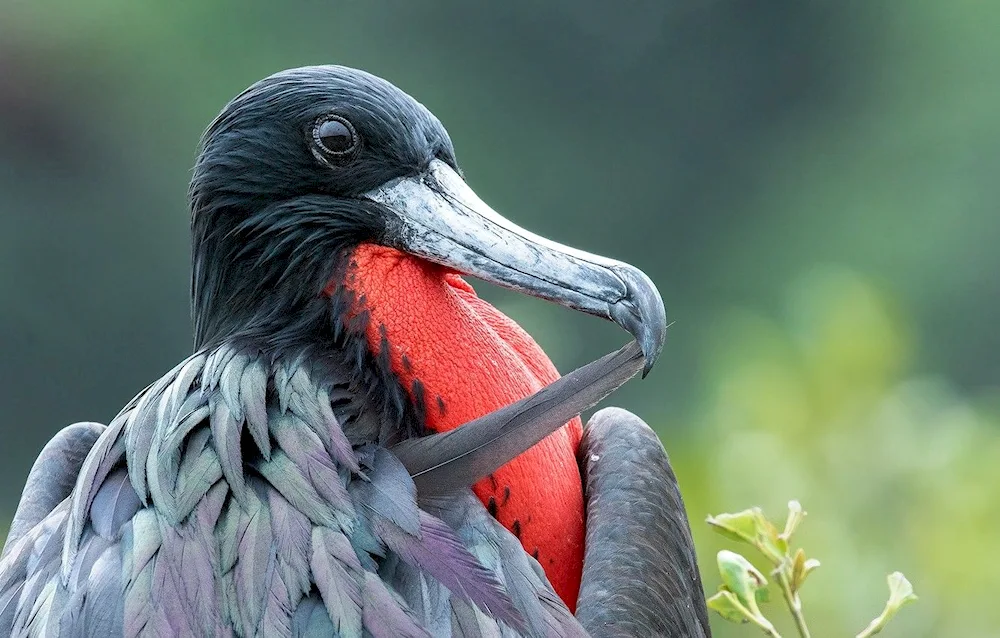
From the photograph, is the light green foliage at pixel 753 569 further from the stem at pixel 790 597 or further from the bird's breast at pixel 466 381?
the bird's breast at pixel 466 381

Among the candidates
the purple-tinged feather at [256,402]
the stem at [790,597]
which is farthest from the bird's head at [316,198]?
the stem at [790,597]

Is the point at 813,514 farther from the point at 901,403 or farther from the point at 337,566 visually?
the point at 337,566

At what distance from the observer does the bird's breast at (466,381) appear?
73.8 inches

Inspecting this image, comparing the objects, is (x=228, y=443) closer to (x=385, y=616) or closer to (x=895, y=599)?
(x=385, y=616)

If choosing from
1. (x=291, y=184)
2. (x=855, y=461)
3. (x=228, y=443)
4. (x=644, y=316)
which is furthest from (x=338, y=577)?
(x=855, y=461)

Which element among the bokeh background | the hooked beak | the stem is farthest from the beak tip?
the bokeh background

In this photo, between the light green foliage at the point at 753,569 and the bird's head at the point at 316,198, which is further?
the bird's head at the point at 316,198

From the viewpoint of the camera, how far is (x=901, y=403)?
11.7 feet

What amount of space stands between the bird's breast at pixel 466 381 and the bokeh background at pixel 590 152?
3027 millimetres

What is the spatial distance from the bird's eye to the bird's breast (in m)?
0.13

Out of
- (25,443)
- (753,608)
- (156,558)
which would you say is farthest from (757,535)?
(25,443)

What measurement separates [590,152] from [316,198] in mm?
7313

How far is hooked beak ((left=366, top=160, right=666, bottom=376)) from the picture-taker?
176cm

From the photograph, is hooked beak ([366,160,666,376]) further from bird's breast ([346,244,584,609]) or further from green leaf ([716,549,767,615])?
green leaf ([716,549,767,615])
